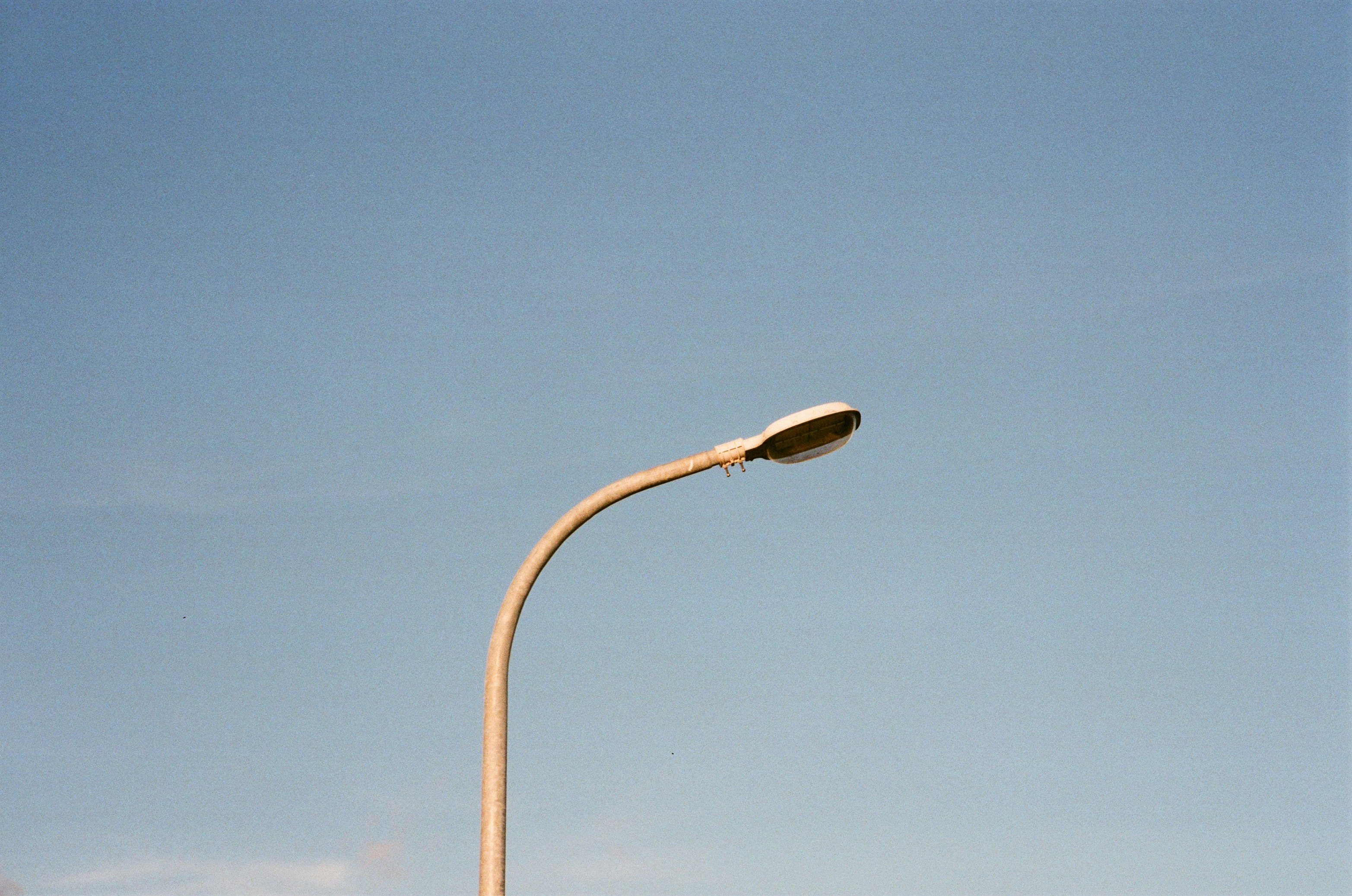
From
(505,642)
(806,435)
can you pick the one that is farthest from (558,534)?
(806,435)

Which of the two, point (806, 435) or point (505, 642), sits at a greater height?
point (806, 435)

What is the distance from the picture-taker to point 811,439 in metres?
9.54

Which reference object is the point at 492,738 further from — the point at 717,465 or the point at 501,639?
the point at 717,465

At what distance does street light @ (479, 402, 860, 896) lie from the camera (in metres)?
8.11

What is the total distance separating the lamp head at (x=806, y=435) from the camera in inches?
371

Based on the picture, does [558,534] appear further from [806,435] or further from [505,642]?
[806,435]

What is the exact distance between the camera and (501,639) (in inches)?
337

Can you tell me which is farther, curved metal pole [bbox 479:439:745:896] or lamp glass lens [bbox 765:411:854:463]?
lamp glass lens [bbox 765:411:854:463]

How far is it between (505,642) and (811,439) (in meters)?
2.34

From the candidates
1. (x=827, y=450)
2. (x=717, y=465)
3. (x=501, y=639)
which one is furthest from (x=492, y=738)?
(x=827, y=450)

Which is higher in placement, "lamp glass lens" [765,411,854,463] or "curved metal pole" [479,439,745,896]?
"lamp glass lens" [765,411,854,463]

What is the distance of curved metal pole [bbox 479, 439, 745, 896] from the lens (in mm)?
8055

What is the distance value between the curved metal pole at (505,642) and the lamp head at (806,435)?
0.15m

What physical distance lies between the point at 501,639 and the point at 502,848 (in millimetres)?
1156
